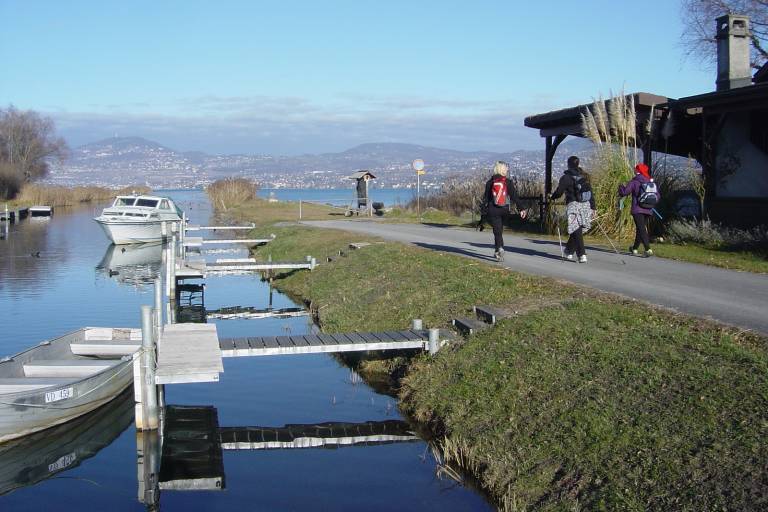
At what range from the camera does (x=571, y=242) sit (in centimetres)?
1712

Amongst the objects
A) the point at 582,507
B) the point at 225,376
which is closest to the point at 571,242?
the point at 225,376

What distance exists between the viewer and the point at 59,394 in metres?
10.6

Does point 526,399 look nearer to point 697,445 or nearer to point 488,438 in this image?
point 488,438

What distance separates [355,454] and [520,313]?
330 cm

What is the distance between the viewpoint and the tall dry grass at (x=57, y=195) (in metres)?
70.3

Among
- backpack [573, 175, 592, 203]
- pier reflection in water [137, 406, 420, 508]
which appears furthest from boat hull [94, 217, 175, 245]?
pier reflection in water [137, 406, 420, 508]

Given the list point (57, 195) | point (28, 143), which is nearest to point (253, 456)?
point (57, 195)

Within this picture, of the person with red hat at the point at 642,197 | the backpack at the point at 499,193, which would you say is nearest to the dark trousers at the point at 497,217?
the backpack at the point at 499,193

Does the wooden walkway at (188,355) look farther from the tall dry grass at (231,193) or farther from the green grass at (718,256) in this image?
the tall dry grass at (231,193)

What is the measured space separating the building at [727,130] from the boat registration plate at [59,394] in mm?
14746

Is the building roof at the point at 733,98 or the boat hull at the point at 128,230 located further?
the boat hull at the point at 128,230

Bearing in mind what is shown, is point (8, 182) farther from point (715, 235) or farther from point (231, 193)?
point (715, 235)

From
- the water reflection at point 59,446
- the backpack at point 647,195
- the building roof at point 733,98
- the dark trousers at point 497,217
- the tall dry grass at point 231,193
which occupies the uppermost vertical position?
the building roof at point 733,98

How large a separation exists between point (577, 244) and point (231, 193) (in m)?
50.9
